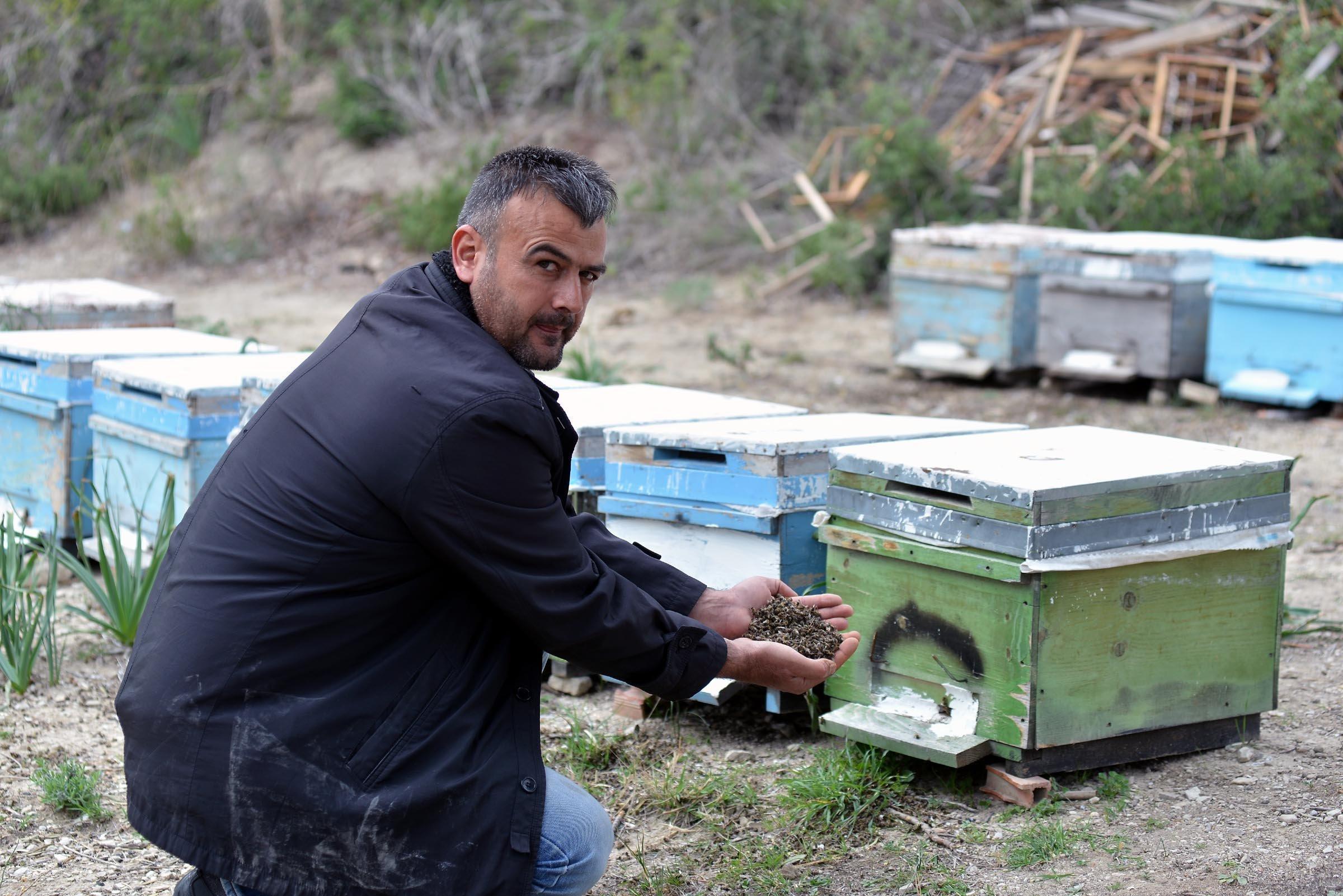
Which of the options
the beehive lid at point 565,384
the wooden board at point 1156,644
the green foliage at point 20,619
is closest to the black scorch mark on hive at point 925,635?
the wooden board at point 1156,644

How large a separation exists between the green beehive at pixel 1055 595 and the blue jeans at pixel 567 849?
1105 millimetres

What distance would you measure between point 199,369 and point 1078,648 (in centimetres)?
339

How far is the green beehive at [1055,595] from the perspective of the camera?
3303 mm

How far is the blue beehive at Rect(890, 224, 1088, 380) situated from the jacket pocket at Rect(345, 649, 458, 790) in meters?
6.91

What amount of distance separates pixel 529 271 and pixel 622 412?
191 centimetres

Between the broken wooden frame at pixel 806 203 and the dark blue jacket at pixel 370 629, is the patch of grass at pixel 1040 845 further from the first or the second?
the broken wooden frame at pixel 806 203

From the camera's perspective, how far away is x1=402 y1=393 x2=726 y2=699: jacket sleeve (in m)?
2.30

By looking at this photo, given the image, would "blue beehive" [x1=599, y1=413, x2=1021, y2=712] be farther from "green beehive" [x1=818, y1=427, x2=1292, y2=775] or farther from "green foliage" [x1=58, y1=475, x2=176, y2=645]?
"green foliage" [x1=58, y1=475, x2=176, y2=645]

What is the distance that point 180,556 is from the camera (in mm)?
2469

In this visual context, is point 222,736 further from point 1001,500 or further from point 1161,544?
point 1161,544

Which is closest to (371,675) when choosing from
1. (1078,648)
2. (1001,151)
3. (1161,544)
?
(1078,648)

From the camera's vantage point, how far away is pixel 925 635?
3.54m

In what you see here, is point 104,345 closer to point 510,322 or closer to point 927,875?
point 510,322

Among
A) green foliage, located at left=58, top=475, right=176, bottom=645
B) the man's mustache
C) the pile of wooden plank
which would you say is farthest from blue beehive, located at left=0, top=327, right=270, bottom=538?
the pile of wooden plank
